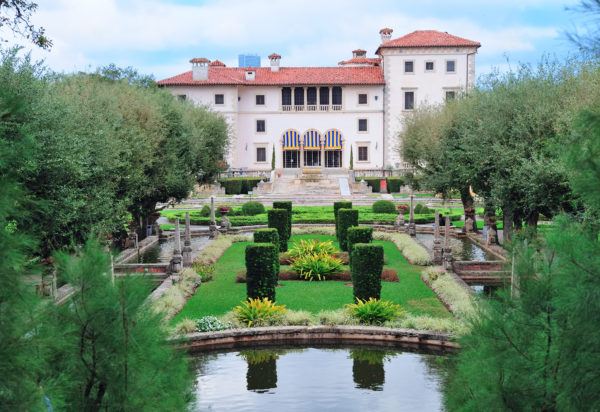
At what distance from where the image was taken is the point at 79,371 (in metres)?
4.66

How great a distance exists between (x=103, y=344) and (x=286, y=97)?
4887cm

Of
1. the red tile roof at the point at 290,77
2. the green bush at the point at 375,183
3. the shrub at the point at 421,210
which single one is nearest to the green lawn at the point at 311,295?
the shrub at the point at 421,210

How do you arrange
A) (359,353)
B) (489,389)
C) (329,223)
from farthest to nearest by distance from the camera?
(329,223)
(359,353)
(489,389)

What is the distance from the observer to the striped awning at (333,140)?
52469 mm

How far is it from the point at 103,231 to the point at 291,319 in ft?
→ 16.2

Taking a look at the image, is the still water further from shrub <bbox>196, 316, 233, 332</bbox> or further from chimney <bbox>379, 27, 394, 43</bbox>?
chimney <bbox>379, 27, 394, 43</bbox>

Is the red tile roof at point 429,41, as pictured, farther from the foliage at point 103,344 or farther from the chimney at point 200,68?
the foliage at point 103,344

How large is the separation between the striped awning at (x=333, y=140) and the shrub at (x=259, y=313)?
1556 inches

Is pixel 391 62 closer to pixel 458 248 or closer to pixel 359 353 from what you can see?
pixel 458 248

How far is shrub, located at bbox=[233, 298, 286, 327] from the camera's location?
42.9 feet

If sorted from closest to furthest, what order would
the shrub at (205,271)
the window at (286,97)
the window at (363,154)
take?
the shrub at (205,271) → the window at (363,154) → the window at (286,97)

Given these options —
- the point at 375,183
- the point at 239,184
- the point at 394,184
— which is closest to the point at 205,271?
the point at 239,184

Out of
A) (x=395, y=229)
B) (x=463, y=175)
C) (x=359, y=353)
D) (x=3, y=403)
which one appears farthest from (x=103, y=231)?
(x=395, y=229)

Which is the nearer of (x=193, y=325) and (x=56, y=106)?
(x=193, y=325)
